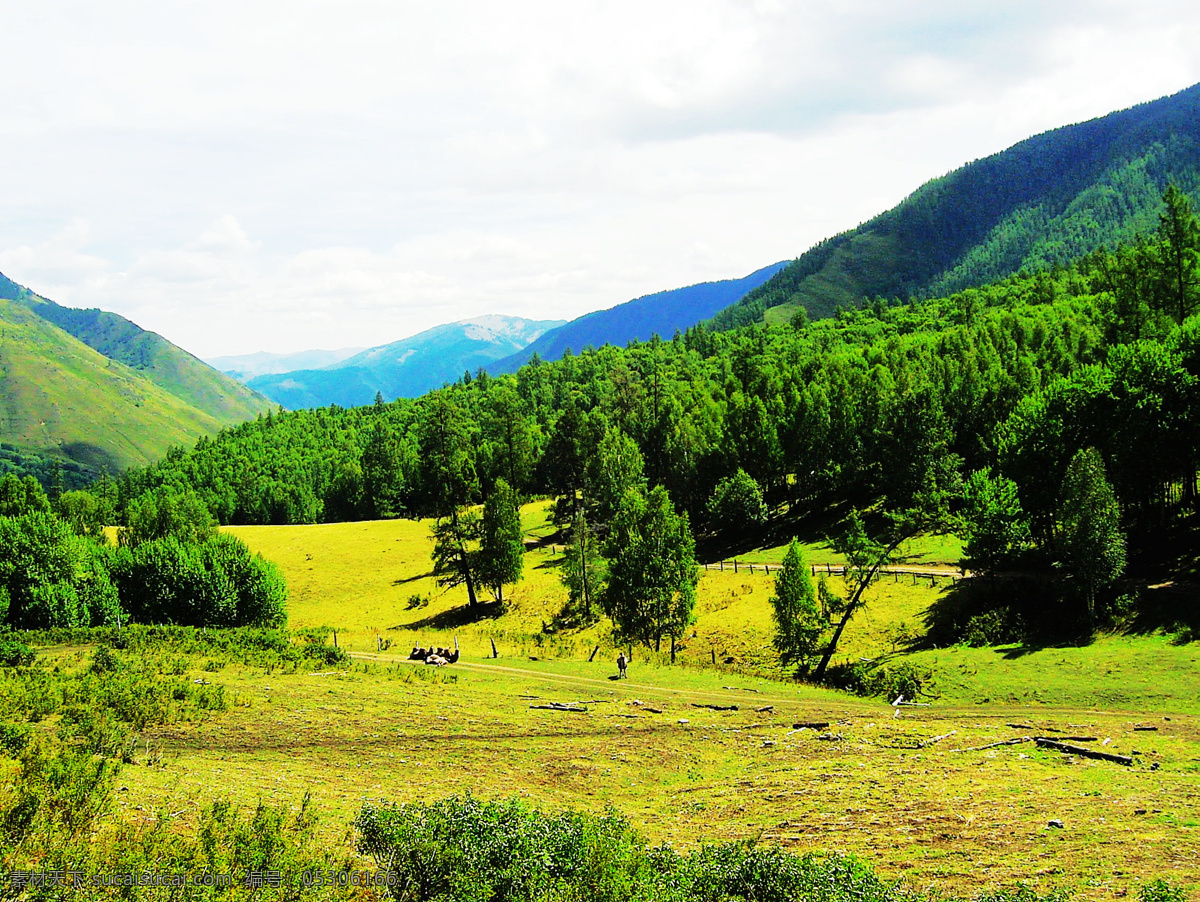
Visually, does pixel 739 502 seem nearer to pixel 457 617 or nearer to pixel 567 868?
pixel 457 617

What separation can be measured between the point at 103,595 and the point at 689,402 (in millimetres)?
96683

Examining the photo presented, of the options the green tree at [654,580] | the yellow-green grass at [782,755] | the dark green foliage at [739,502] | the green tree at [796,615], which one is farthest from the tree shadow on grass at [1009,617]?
the dark green foliage at [739,502]

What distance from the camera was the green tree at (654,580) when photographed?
53000mm

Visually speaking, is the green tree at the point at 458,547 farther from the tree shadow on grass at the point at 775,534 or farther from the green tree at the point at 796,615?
the green tree at the point at 796,615

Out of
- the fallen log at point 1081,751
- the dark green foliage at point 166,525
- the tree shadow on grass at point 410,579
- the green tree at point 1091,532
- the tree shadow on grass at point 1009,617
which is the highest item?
the dark green foliage at point 166,525

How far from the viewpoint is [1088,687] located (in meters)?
37.2

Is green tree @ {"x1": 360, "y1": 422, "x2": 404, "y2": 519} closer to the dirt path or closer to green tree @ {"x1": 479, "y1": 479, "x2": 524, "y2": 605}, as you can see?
green tree @ {"x1": 479, "y1": 479, "x2": 524, "y2": 605}

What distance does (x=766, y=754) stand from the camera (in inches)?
1056

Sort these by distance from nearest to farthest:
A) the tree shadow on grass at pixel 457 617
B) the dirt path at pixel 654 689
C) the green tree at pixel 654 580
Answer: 1. the dirt path at pixel 654 689
2. the green tree at pixel 654 580
3. the tree shadow on grass at pixel 457 617

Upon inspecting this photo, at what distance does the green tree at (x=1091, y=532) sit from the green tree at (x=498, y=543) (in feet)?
149

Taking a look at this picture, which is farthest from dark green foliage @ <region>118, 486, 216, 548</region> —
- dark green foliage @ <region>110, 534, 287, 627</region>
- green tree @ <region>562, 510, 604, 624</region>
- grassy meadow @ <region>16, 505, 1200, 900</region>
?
grassy meadow @ <region>16, 505, 1200, 900</region>

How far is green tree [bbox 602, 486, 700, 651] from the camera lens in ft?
Answer: 174

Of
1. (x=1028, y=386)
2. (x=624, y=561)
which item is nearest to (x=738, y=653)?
(x=624, y=561)

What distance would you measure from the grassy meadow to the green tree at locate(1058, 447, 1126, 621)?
4.47 m
